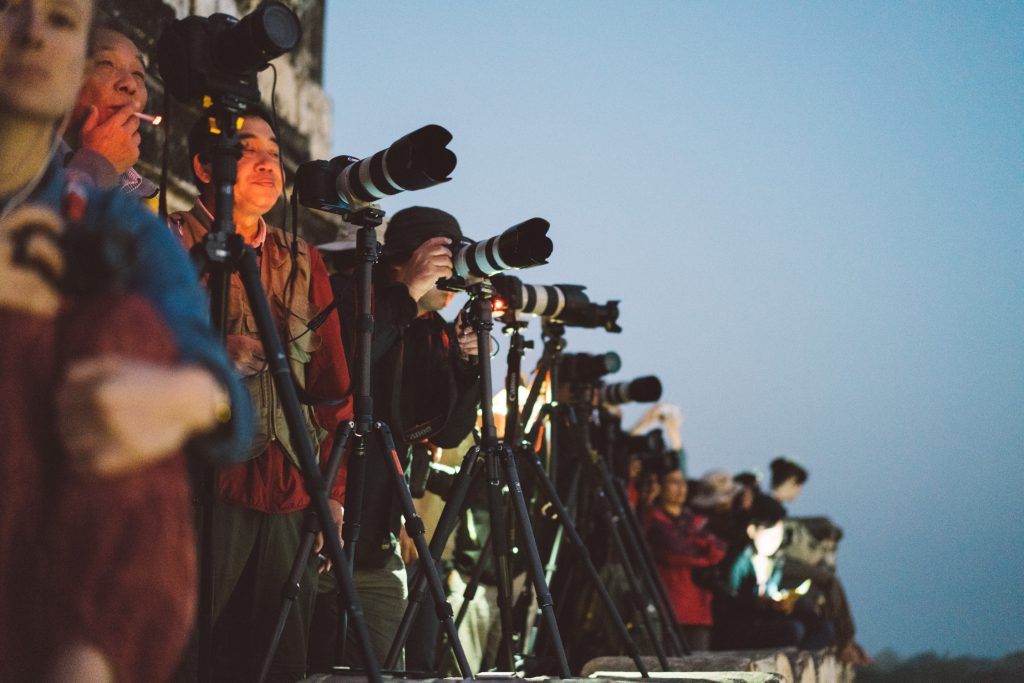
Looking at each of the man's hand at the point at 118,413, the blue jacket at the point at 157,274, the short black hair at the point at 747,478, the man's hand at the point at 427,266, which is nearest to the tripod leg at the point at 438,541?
the man's hand at the point at 427,266

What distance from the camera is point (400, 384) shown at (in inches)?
108

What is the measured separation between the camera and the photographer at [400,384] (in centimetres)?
268

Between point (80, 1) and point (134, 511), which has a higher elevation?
point (80, 1)

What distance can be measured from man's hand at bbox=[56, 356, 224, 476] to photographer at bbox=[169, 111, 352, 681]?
Result: 1.13 meters

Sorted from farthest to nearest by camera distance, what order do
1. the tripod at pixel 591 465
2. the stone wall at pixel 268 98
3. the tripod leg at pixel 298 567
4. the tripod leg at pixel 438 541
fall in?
the stone wall at pixel 268 98 < the tripod at pixel 591 465 < the tripod leg at pixel 438 541 < the tripod leg at pixel 298 567

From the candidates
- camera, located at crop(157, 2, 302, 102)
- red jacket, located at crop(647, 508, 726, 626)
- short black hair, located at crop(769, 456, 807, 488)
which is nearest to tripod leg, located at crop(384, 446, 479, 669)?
camera, located at crop(157, 2, 302, 102)

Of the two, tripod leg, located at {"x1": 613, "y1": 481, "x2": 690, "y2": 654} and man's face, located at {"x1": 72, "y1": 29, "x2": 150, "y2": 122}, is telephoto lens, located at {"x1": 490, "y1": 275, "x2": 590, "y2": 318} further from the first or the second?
man's face, located at {"x1": 72, "y1": 29, "x2": 150, "y2": 122}

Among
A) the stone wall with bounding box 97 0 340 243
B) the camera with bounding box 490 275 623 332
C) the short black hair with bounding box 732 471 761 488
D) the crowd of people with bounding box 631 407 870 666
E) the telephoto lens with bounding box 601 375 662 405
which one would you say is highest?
the stone wall with bounding box 97 0 340 243

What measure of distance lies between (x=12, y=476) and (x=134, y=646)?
208 mm

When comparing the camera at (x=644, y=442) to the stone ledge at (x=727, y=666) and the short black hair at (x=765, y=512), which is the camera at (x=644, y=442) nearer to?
the stone ledge at (x=727, y=666)

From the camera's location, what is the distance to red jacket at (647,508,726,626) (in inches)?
220

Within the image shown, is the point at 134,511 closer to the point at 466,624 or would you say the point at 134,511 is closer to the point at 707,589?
the point at 466,624

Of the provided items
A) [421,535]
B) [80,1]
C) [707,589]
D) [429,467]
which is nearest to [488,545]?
[429,467]

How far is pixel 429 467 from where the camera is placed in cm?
334
